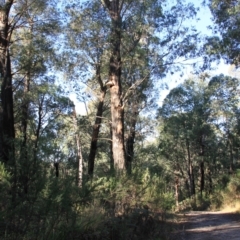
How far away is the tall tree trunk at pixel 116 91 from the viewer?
11.0 metres

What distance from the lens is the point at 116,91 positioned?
11.6 metres

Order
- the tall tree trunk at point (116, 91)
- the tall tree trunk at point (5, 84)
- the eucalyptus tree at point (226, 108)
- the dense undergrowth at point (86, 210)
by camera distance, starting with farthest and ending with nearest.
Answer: the eucalyptus tree at point (226, 108) → the tall tree trunk at point (5, 84) → the tall tree trunk at point (116, 91) → the dense undergrowth at point (86, 210)

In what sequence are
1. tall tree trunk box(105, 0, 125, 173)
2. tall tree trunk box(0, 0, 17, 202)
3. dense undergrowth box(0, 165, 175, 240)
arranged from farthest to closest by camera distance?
tall tree trunk box(0, 0, 17, 202)
tall tree trunk box(105, 0, 125, 173)
dense undergrowth box(0, 165, 175, 240)

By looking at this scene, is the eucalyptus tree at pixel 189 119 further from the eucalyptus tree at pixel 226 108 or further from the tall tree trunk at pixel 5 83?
the tall tree trunk at pixel 5 83

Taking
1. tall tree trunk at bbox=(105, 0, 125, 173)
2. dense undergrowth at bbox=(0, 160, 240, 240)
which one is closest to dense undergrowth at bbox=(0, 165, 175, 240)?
dense undergrowth at bbox=(0, 160, 240, 240)

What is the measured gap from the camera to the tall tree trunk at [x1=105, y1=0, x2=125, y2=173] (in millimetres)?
10984

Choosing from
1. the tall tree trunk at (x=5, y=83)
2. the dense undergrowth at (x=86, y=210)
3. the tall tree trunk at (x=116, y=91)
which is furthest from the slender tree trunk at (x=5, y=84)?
the dense undergrowth at (x=86, y=210)

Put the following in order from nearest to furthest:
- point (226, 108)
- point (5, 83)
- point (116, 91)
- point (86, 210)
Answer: point (86, 210) < point (5, 83) < point (116, 91) < point (226, 108)

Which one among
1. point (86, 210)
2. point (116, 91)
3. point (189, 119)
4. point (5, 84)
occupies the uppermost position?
point (189, 119)

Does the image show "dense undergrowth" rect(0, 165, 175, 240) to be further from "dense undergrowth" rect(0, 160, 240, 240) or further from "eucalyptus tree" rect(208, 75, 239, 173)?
"eucalyptus tree" rect(208, 75, 239, 173)

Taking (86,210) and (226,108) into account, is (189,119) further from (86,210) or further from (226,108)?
(86,210)

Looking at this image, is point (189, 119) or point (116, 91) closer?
point (116, 91)

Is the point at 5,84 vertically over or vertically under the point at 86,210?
over

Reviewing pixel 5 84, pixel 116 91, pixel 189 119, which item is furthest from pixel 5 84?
pixel 189 119
